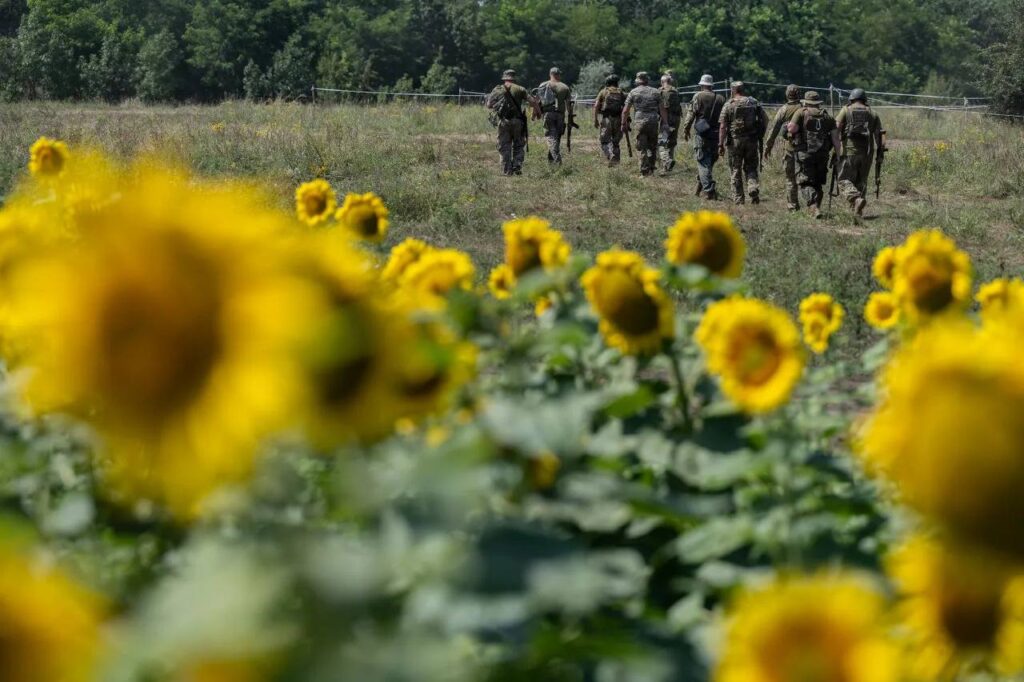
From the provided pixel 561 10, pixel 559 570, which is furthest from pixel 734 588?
pixel 561 10

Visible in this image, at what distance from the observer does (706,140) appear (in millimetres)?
15656

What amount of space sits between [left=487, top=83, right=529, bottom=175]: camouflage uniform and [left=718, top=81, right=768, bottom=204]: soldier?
9.30ft

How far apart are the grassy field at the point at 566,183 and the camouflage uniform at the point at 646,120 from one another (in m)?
0.40

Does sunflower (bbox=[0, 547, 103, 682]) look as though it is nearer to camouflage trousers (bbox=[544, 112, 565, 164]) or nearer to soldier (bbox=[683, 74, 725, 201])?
soldier (bbox=[683, 74, 725, 201])

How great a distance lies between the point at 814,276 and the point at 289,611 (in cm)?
880

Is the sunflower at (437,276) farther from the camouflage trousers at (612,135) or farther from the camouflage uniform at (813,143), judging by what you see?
the camouflage trousers at (612,135)

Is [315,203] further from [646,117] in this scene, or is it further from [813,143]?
[646,117]

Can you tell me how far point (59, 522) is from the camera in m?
1.20

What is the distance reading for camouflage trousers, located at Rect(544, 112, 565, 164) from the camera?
695 inches

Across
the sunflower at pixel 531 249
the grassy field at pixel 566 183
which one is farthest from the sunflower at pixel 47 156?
Answer: the grassy field at pixel 566 183

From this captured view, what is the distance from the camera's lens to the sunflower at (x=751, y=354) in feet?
5.15

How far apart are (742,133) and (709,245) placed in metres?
13.1

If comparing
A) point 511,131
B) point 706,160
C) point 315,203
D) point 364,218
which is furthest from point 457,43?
point 364,218

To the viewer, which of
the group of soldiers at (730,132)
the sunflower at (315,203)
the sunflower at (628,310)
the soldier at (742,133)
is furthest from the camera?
the soldier at (742,133)
